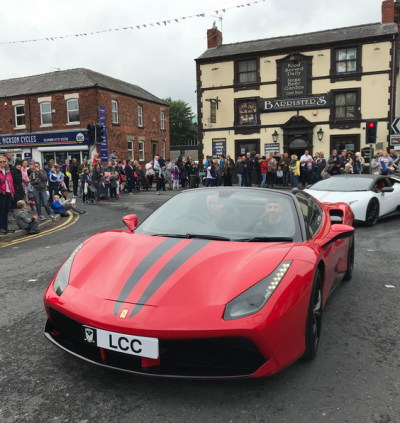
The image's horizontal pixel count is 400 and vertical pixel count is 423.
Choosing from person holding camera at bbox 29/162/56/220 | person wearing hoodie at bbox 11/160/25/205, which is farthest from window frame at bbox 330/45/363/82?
person wearing hoodie at bbox 11/160/25/205

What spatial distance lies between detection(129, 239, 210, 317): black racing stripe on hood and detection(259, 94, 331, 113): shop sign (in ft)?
78.3

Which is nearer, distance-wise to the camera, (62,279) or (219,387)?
(219,387)

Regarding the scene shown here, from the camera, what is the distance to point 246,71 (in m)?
26.3

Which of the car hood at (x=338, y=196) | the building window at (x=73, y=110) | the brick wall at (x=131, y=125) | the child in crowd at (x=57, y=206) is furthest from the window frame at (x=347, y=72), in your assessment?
the child in crowd at (x=57, y=206)

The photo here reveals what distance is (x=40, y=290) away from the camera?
15.8 ft

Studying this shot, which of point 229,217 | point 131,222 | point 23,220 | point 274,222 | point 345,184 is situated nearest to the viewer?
point 274,222

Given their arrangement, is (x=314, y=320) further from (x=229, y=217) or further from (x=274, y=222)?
(x=229, y=217)

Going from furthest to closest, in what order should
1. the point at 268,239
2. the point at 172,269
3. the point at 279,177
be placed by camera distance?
the point at 279,177
the point at 268,239
the point at 172,269

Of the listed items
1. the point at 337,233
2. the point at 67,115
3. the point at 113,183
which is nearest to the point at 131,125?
the point at 67,115

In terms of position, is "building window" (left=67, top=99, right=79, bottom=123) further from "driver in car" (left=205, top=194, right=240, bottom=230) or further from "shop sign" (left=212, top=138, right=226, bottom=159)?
"driver in car" (left=205, top=194, right=240, bottom=230)

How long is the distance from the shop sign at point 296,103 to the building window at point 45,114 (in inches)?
607

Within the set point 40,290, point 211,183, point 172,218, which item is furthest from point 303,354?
point 211,183

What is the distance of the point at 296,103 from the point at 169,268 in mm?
24419

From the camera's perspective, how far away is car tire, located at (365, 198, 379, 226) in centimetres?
906
